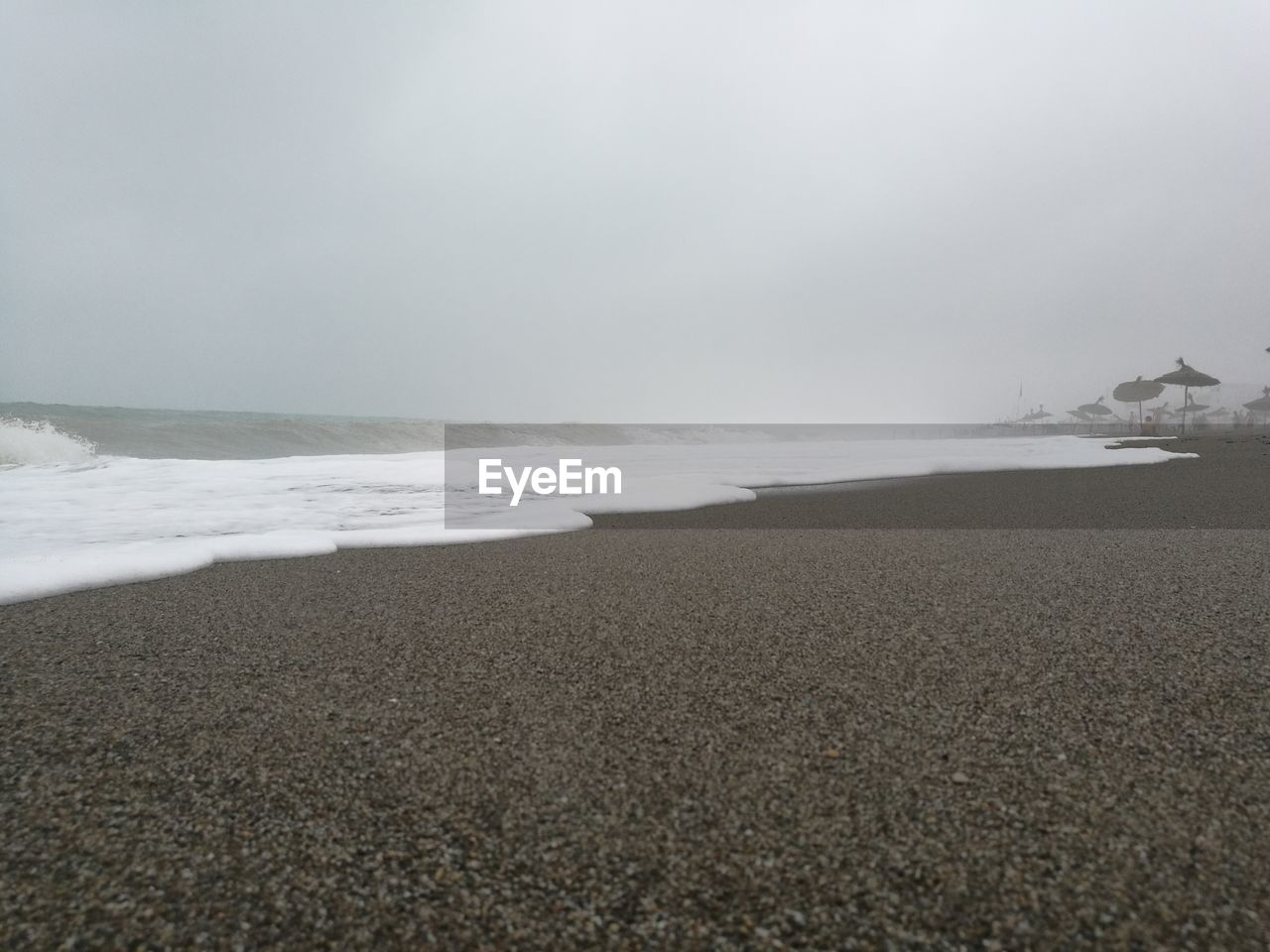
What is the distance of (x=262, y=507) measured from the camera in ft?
13.5

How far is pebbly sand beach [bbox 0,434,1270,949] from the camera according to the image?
71 cm

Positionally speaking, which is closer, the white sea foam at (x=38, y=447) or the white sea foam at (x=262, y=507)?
the white sea foam at (x=262, y=507)

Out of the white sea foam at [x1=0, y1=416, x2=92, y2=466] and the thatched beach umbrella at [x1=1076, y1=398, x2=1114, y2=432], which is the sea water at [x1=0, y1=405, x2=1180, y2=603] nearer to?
the white sea foam at [x1=0, y1=416, x2=92, y2=466]

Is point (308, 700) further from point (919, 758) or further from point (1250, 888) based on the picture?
point (1250, 888)

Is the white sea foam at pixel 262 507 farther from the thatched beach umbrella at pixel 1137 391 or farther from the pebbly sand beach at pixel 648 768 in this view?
the thatched beach umbrella at pixel 1137 391

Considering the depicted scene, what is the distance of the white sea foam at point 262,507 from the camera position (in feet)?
8.80

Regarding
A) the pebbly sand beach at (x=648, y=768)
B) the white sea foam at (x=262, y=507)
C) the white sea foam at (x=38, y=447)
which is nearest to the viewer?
the pebbly sand beach at (x=648, y=768)

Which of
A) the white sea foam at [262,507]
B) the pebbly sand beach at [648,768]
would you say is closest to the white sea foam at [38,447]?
the white sea foam at [262,507]

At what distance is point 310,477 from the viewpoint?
5.51m

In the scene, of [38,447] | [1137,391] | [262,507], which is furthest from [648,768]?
[1137,391]

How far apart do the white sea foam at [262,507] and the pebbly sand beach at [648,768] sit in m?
0.68

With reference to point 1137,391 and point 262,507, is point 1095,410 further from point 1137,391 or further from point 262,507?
point 262,507

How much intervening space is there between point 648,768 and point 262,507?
387cm

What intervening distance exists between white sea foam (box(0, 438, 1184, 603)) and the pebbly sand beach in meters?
0.68
